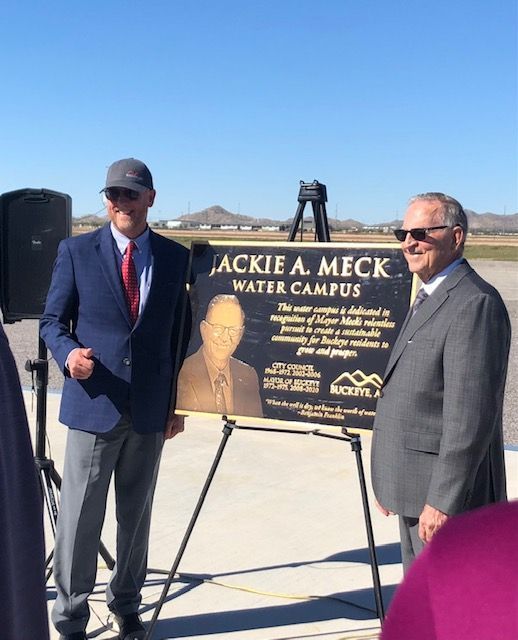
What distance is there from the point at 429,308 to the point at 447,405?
1.15 feet

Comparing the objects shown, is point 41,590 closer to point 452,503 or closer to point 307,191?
point 452,503

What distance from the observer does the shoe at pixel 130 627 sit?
10.9 ft

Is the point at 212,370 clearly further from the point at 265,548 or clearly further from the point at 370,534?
the point at 265,548

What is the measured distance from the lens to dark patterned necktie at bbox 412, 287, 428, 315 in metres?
2.69

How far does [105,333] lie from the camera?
319 cm

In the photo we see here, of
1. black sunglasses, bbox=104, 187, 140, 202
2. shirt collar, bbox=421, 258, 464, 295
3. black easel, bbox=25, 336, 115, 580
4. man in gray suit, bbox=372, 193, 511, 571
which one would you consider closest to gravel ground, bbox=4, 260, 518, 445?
black easel, bbox=25, 336, 115, 580

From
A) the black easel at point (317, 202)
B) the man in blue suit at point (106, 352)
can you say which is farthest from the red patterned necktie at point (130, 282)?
the black easel at point (317, 202)

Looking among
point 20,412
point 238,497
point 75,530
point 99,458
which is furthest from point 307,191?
point 238,497

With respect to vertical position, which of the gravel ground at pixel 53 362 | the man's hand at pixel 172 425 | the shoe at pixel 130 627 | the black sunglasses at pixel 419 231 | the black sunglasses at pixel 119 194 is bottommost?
the gravel ground at pixel 53 362

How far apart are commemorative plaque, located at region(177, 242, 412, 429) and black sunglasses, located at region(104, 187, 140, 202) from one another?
38 cm

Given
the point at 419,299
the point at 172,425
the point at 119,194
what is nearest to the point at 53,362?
the point at 172,425

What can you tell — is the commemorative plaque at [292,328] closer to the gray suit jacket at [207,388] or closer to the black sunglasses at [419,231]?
→ the gray suit jacket at [207,388]

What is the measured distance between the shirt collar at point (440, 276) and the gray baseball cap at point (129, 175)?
1.30 metres

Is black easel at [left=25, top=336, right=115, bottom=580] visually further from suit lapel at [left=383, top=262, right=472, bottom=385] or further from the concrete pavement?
suit lapel at [left=383, top=262, right=472, bottom=385]
